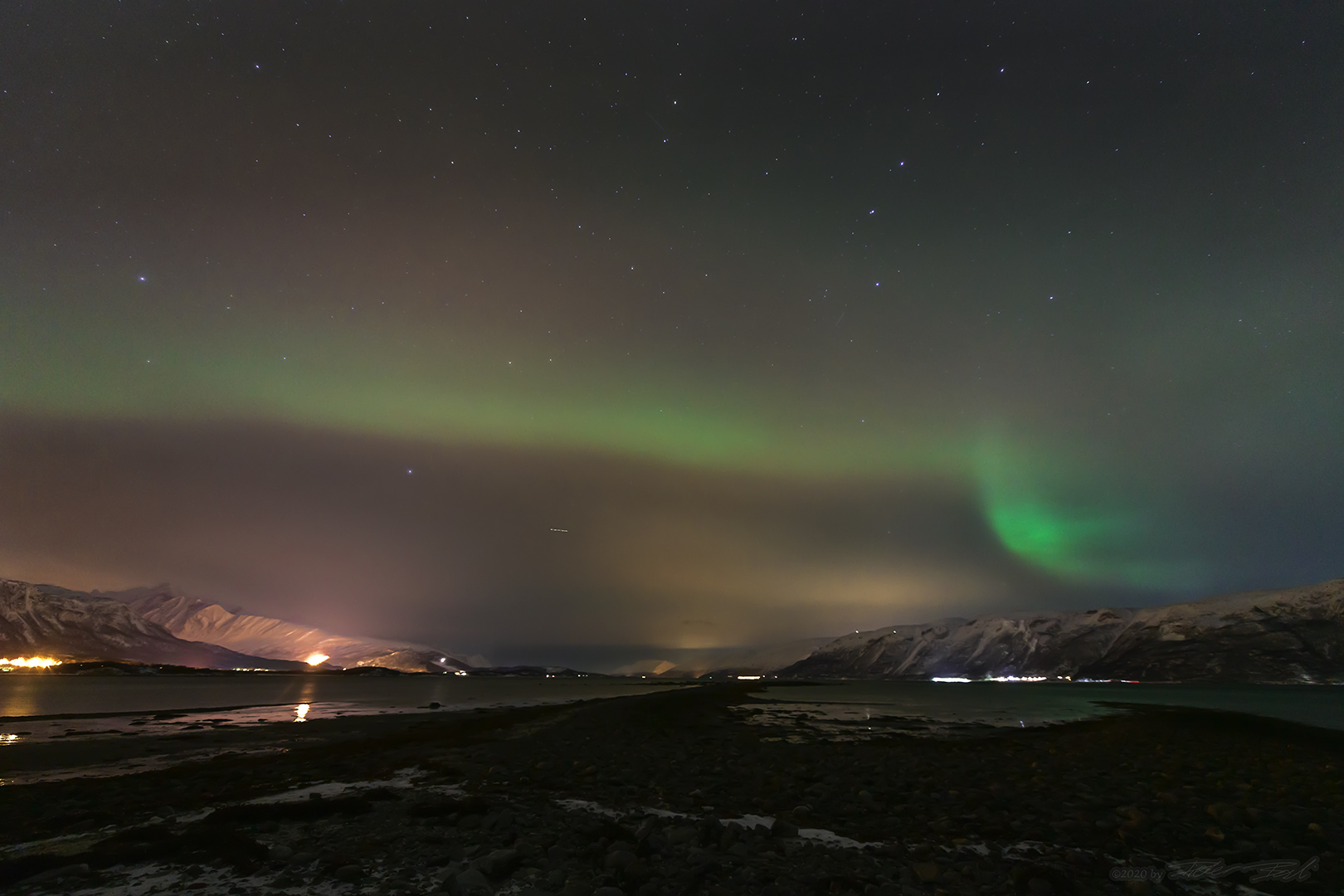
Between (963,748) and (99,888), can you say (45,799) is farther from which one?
(963,748)

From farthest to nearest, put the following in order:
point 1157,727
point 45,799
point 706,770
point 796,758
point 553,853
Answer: point 1157,727, point 796,758, point 706,770, point 45,799, point 553,853

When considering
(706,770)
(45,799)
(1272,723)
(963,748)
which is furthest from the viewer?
(1272,723)

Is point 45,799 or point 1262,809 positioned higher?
point 1262,809

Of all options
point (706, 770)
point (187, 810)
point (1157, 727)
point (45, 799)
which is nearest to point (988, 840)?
point (706, 770)

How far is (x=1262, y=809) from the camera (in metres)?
11.8

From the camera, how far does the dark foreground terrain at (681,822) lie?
7816mm

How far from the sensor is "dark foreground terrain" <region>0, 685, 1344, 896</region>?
7.82m

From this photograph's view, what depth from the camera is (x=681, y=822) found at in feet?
35.5

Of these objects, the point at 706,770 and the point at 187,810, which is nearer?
the point at 187,810

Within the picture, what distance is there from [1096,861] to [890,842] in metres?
2.86

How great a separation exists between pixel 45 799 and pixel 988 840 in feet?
59.9

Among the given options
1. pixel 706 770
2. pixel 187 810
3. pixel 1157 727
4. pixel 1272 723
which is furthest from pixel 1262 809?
pixel 1272 723

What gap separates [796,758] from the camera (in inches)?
734

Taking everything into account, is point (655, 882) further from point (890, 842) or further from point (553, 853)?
point (890, 842)
